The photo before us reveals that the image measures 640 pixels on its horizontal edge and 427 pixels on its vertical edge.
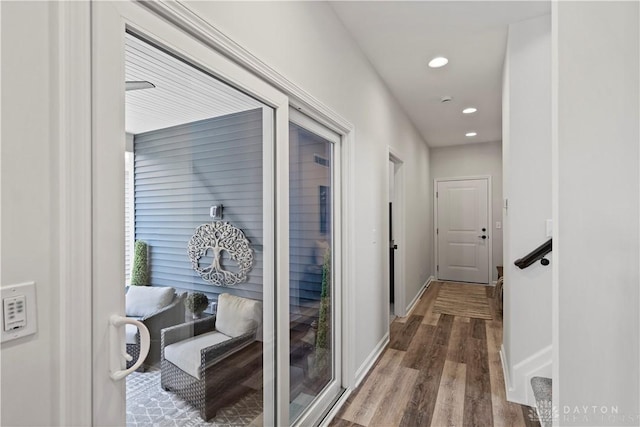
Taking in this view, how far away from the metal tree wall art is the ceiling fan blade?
542mm

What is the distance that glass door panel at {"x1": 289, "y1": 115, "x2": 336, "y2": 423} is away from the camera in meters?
1.89

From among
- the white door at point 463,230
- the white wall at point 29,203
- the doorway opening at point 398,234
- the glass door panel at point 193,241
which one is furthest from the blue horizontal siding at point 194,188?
the white door at point 463,230

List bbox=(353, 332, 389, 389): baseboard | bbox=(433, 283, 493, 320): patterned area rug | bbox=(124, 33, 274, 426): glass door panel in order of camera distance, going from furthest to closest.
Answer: bbox=(433, 283, 493, 320): patterned area rug < bbox=(353, 332, 389, 389): baseboard < bbox=(124, 33, 274, 426): glass door panel

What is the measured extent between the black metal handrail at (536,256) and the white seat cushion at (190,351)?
2004 mm

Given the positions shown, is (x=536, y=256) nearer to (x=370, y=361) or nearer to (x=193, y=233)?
(x=370, y=361)

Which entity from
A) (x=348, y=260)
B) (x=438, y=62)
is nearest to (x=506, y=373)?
(x=348, y=260)

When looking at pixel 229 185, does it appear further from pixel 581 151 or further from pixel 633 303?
pixel 633 303

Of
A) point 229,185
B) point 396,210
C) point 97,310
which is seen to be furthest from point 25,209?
point 396,210

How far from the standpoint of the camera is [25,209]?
0.69 metres

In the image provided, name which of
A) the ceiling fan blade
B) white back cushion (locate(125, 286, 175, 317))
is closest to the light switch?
white back cushion (locate(125, 286, 175, 317))

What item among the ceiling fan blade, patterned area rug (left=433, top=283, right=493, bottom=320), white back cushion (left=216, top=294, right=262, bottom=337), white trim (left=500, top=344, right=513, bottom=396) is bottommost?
patterned area rug (left=433, top=283, right=493, bottom=320)

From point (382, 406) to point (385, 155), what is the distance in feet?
7.42

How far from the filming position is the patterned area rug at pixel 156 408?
96 cm

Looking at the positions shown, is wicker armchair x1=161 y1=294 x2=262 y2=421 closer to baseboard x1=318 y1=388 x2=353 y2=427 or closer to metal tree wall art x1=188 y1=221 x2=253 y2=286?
metal tree wall art x1=188 y1=221 x2=253 y2=286
